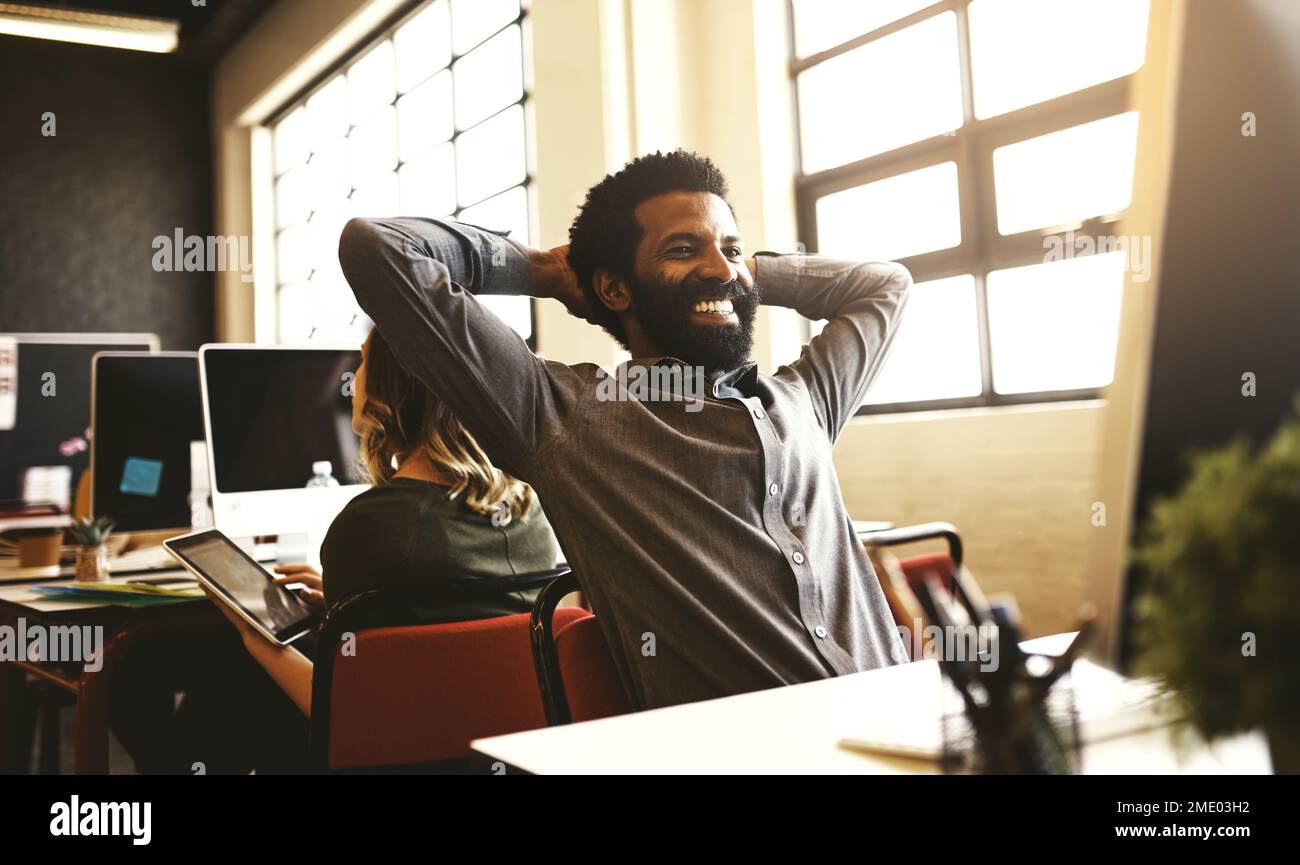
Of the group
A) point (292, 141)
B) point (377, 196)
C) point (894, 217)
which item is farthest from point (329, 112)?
point (894, 217)

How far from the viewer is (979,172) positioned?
128 inches

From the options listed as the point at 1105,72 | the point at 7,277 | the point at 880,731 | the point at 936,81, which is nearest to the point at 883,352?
the point at 880,731

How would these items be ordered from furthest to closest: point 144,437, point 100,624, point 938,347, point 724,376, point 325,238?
point 325,238 → point 938,347 → point 144,437 → point 100,624 → point 724,376

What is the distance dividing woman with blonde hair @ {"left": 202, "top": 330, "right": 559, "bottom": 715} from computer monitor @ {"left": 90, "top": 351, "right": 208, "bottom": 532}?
103 centimetres

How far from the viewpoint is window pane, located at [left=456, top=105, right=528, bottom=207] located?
516cm

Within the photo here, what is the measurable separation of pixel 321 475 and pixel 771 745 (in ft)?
6.79

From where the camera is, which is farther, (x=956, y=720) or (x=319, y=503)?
(x=319, y=503)

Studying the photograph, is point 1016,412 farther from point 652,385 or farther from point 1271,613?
point 1271,613

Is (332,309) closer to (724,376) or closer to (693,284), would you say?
(693,284)

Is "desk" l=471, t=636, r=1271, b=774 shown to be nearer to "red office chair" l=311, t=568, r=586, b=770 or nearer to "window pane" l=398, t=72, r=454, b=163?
"red office chair" l=311, t=568, r=586, b=770

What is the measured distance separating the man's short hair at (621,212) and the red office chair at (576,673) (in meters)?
0.62

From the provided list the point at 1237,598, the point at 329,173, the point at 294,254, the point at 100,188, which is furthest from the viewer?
the point at 100,188

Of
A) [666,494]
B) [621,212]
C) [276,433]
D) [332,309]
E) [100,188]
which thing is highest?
[100,188]
